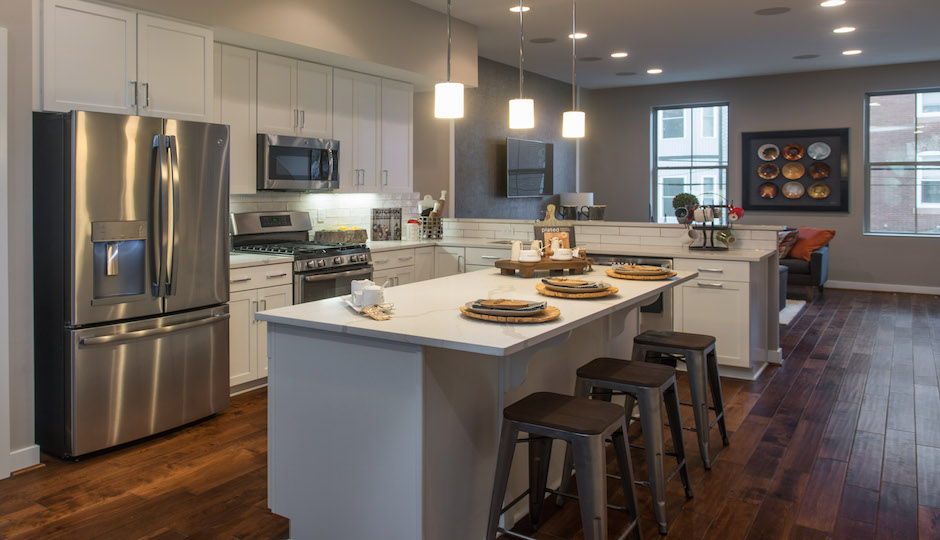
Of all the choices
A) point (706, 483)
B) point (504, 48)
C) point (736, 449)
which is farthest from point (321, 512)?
point (504, 48)

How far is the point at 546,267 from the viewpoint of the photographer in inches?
139

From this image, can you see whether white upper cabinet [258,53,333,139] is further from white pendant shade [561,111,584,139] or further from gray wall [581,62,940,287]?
gray wall [581,62,940,287]

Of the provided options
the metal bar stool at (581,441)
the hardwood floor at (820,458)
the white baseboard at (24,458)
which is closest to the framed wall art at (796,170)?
the hardwood floor at (820,458)

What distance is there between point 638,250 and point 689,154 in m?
5.40

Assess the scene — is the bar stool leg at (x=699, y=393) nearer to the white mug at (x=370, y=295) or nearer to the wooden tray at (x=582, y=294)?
the wooden tray at (x=582, y=294)

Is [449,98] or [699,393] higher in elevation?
[449,98]

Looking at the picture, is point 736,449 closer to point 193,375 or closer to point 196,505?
point 196,505

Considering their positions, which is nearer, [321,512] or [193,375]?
[321,512]

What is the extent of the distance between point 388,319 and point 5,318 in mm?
1923

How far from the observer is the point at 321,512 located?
240 centimetres

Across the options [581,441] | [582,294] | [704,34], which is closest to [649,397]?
[582,294]

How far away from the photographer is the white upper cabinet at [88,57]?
128 inches

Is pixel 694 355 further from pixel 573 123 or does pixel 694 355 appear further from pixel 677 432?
pixel 573 123

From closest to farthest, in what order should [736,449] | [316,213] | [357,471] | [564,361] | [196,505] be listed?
[357,471], [196,505], [564,361], [736,449], [316,213]
